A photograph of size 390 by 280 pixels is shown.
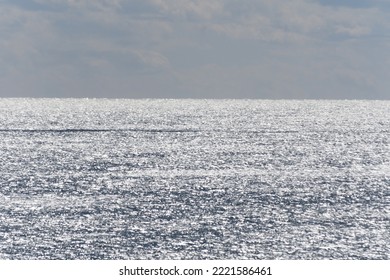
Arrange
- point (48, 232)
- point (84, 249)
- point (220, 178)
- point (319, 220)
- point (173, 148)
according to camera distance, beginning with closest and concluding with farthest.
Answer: point (84, 249)
point (48, 232)
point (319, 220)
point (220, 178)
point (173, 148)

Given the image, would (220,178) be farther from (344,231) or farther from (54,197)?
(344,231)

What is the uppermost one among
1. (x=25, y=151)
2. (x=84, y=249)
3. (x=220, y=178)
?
(x=25, y=151)

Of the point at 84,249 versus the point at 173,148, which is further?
the point at 173,148

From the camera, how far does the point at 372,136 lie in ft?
228

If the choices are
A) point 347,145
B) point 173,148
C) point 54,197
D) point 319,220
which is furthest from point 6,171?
point 347,145

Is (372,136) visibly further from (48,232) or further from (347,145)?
(48,232)

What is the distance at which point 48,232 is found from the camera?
2186 centimetres

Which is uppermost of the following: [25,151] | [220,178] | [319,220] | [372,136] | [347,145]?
[372,136]

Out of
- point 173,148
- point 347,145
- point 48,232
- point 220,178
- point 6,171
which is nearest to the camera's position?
point 48,232

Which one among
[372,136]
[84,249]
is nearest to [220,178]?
[84,249]

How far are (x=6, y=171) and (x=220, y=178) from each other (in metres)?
10.7

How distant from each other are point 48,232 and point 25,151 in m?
26.2

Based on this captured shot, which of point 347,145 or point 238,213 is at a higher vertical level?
point 347,145

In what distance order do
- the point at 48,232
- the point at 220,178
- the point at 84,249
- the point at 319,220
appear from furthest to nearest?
the point at 220,178, the point at 319,220, the point at 48,232, the point at 84,249
